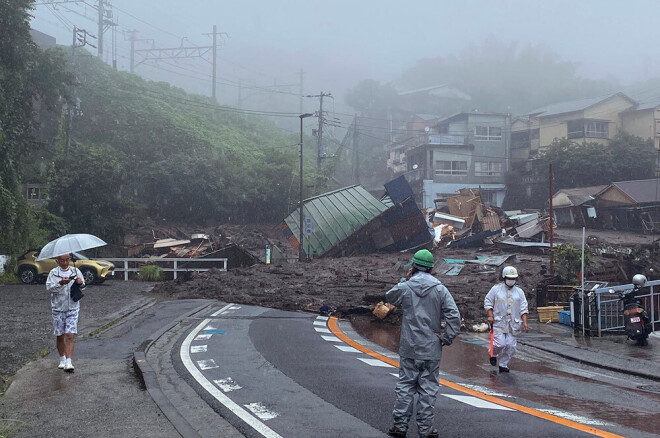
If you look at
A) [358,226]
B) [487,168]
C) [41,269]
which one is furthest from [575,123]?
[41,269]

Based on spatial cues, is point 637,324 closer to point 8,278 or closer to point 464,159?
point 8,278

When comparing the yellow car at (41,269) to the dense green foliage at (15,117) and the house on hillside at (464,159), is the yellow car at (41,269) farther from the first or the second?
the house on hillside at (464,159)

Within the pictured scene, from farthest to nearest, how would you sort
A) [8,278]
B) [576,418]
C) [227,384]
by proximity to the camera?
1. [8,278]
2. [227,384]
3. [576,418]

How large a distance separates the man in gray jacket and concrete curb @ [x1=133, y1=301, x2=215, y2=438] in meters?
1.82

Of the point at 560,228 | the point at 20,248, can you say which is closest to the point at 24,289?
the point at 20,248

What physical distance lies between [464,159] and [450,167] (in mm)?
1639

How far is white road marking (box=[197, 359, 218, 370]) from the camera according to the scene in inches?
330

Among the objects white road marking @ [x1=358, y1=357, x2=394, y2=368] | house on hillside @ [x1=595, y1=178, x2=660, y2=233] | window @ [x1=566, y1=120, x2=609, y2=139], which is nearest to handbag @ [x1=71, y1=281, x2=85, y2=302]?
white road marking @ [x1=358, y1=357, x2=394, y2=368]

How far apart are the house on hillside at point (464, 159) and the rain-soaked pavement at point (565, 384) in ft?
159

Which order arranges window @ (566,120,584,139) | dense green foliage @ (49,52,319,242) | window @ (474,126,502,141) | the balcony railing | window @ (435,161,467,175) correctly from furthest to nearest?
window @ (474,126,502,141), window @ (435,161,467,175), the balcony railing, window @ (566,120,584,139), dense green foliage @ (49,52,319,242)

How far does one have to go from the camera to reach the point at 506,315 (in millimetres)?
9094

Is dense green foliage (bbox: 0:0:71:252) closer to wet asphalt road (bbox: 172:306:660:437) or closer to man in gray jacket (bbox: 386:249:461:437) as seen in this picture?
wet asphalt road (bbox: 172:306:660:437)

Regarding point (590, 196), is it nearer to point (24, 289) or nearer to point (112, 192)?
point (112, 192)

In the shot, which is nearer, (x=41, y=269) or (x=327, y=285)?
(x=327, y=285)
